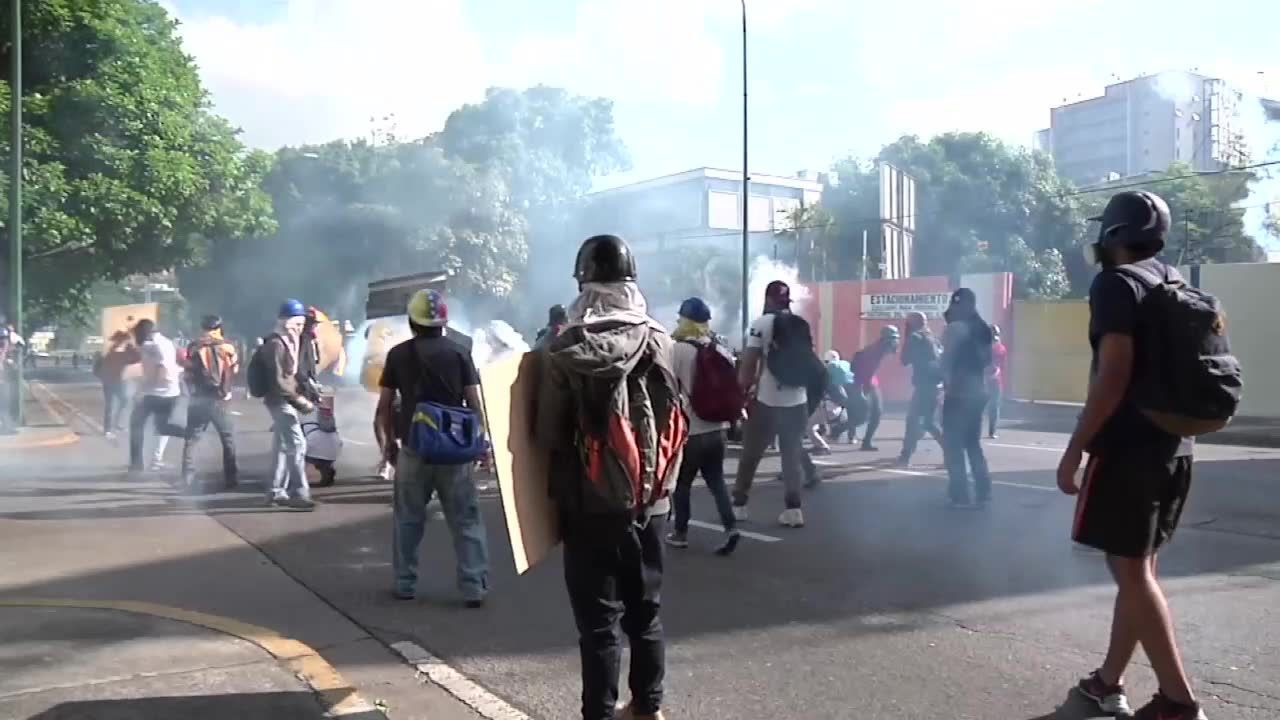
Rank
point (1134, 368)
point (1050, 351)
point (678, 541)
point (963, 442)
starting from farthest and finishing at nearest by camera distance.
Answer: point (1050, 351)
point (963, 442)
point (678, 541)
point (1134, 368)

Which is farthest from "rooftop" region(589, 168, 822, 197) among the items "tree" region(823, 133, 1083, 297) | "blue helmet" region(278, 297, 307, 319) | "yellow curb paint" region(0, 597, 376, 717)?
"yellow curb paint" region(0, 597, 376, 717)

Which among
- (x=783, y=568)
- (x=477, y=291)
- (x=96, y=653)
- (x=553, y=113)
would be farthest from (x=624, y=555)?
(x=553, y=113)

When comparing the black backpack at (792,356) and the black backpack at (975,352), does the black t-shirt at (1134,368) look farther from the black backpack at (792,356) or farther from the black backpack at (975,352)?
the black backpack at (975,352)

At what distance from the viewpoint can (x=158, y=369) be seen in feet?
33.3

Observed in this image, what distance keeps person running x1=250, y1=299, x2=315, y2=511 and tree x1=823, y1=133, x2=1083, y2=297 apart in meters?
27.9

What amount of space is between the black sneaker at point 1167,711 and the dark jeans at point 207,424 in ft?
26.1

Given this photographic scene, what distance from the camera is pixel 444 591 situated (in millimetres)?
5684

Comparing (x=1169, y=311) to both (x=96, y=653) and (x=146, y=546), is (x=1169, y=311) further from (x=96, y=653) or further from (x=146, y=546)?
(x=146, y=546)

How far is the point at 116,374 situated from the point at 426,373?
36.7 feet

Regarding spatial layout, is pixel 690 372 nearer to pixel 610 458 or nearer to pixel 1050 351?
pixel 610 458

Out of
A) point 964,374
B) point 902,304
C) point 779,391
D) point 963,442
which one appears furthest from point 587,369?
point 902,304

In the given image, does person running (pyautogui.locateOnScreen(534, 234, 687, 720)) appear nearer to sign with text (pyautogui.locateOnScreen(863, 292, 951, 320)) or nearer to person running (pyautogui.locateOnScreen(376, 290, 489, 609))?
person running (pyautogui.locateOnScreen(376, 290, 489, 609))

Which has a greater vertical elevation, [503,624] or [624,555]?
[624,555]

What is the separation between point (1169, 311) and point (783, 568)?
10.5 ft
